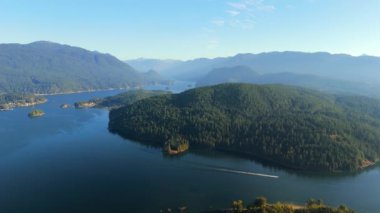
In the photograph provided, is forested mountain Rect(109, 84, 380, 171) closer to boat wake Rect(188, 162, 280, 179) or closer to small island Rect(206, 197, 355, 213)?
boat wake Rect(188, 162, 280, 179)

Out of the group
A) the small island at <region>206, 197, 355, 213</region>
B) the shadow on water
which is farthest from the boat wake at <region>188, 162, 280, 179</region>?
the small island at <region>206, 197, 355, 213</region>

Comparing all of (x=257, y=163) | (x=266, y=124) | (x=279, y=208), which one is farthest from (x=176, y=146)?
(x=279, y=208)

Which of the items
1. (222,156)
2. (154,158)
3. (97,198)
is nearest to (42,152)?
(154,158)

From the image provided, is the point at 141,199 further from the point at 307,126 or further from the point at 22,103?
the point at 22,103

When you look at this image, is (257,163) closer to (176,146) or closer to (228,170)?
(228,170)

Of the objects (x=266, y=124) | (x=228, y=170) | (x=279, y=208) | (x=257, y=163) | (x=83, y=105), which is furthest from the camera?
(x=83, y=105)
